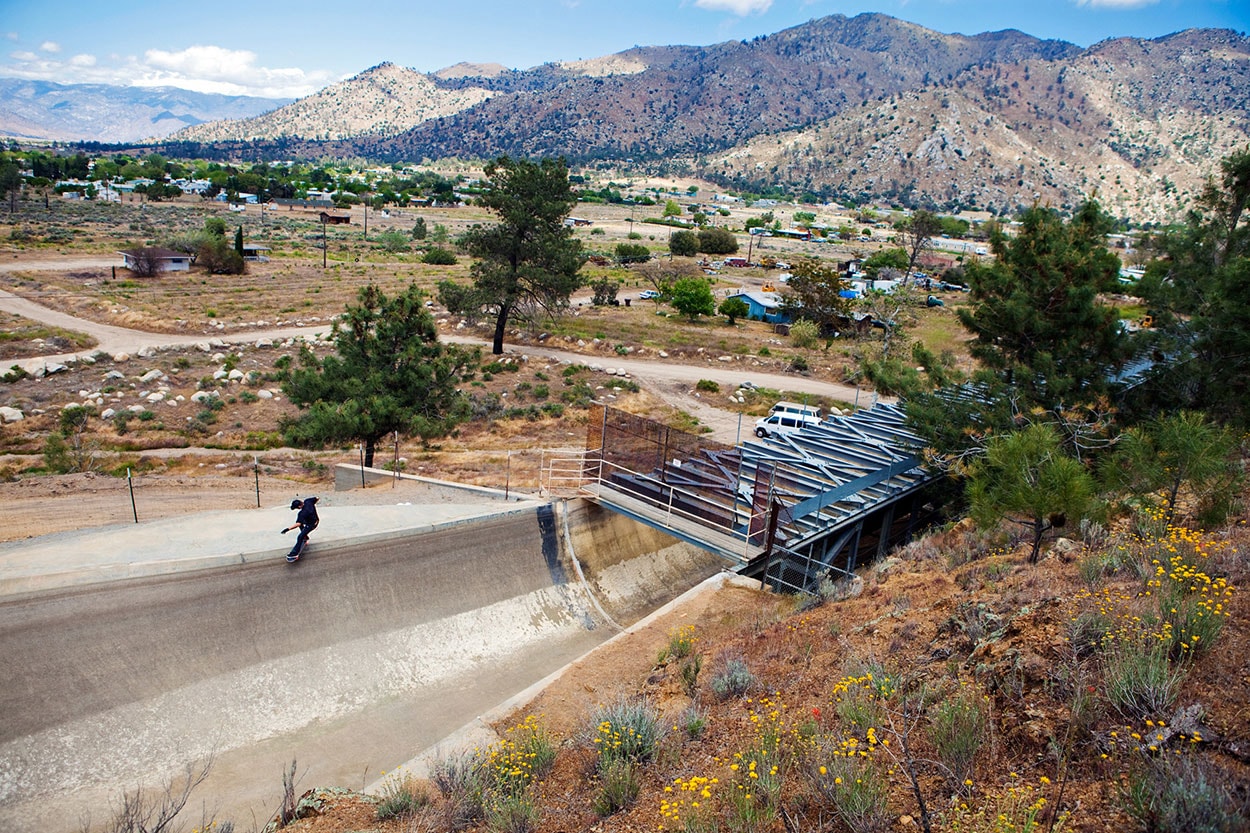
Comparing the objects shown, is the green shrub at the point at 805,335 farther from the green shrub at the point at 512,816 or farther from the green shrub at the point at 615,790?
the green shrub at the point at 512,816

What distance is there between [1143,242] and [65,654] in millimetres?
42479

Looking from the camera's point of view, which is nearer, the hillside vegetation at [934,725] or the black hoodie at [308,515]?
the hillside vegetation at [934,725]

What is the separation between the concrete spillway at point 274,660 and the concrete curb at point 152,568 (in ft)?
0.20

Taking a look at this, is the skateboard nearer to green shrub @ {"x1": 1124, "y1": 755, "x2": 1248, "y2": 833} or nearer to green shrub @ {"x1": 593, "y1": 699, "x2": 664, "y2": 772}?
green shrub @ {"x1": 593, "y1": 699, "x2": 664, "y2": 772}

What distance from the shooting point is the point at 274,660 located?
11289mm

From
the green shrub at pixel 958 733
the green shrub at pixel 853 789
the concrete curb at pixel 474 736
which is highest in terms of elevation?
the green shrub at pixel 958 733

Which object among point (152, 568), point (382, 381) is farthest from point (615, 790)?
point (382, 381)

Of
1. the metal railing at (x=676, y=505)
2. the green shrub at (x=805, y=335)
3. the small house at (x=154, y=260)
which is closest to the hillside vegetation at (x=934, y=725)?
the metal railing at (x=676, y=505)

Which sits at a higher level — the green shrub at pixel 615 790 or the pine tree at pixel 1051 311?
the pine tree at pixel 1051 311

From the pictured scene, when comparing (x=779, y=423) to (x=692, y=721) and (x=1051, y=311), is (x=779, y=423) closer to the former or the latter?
(x=1051, y=311)

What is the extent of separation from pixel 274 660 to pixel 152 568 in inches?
94.9

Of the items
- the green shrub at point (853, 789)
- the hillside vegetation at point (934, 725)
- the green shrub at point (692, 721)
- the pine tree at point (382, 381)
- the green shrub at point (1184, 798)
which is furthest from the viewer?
the pine tree at point (382, 381)

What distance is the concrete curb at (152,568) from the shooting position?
1053cm

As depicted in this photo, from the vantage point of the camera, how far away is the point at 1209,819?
4574 mm
